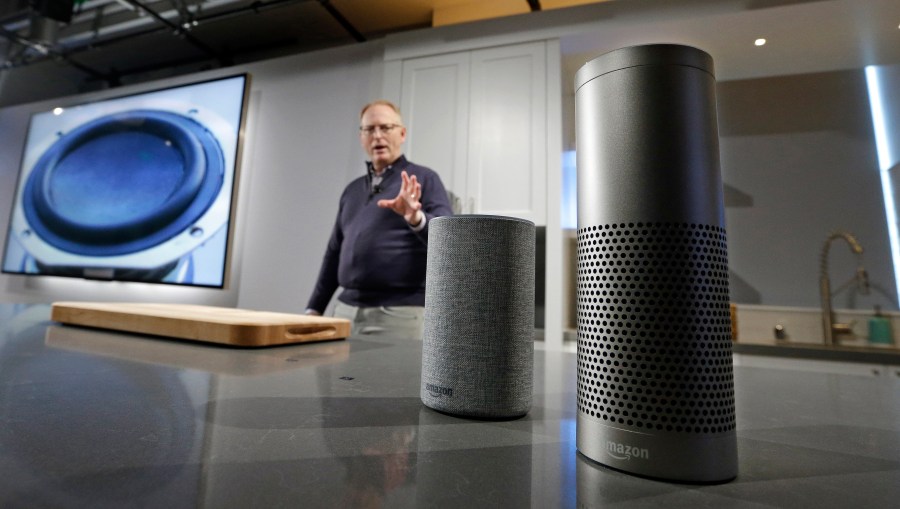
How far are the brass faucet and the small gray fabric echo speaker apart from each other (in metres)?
2.27

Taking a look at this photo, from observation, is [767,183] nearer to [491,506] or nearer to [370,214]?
[370,214]

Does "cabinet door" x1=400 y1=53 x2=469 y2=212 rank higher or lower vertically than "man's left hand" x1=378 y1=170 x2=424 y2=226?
higher

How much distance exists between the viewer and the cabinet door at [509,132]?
203 centimetres

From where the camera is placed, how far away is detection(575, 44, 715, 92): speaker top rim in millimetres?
245

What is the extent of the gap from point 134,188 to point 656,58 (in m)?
3.54

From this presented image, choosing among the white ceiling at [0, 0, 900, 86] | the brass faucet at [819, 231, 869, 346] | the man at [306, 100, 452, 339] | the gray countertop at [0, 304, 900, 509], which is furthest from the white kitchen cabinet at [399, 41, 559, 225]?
the gray countertop at [0, 304, 900, 509]

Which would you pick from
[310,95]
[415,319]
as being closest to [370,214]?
[415,319]

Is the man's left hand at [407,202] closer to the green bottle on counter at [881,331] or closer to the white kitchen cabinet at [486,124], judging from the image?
the white kitchen cabinet at [486,124]

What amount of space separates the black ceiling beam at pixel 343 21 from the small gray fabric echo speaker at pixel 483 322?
2592 millimetres

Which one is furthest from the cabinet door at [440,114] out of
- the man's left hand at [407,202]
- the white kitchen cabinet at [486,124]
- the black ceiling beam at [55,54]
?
the black ceiling beam at [55,54]

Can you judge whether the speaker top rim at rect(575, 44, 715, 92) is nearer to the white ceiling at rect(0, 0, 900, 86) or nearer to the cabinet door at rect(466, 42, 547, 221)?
the cabinet door at rect(466, 42, 547, 221)

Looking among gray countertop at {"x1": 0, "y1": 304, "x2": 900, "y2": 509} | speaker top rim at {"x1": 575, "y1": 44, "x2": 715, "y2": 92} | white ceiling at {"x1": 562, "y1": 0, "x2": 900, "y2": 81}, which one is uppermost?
white ceiling at {"x1": 562, "y1": 0, "x2": 900, "y2": 81}

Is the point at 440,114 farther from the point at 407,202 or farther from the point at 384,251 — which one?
the point at 407,202

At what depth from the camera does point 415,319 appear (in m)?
1.44
